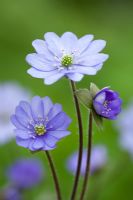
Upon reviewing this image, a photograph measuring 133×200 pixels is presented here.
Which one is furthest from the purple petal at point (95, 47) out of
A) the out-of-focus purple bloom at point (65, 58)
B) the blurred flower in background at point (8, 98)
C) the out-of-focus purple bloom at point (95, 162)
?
the blurred flower in background at point (8, 98)

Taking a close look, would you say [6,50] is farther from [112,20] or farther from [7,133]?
[7,133]

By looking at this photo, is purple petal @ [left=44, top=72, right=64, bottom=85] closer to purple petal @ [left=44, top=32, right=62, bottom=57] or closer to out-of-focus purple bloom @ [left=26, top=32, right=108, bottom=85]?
out-of-focus purple bloom @ [left=26, top=32, right=108, bottom=85]

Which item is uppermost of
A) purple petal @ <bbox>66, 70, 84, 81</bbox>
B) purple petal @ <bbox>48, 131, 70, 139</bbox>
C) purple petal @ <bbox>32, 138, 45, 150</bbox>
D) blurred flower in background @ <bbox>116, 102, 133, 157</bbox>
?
purple petal @ <bbox>66, 70, 84, 81</bbox>

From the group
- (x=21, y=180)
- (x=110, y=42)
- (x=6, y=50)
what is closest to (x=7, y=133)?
(x=21, y=180)

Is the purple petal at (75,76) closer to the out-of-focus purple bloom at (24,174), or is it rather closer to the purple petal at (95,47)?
the purple petal at (95,47)

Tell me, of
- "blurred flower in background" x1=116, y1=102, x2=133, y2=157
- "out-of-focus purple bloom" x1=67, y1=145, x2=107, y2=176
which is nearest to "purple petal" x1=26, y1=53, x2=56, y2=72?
"out-of-focus purple bloom" x1=67, y1=145, x2=107, y2=176

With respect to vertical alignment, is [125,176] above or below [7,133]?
below

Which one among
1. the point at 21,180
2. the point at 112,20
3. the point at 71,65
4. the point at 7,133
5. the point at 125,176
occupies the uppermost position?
the point at 112,20
